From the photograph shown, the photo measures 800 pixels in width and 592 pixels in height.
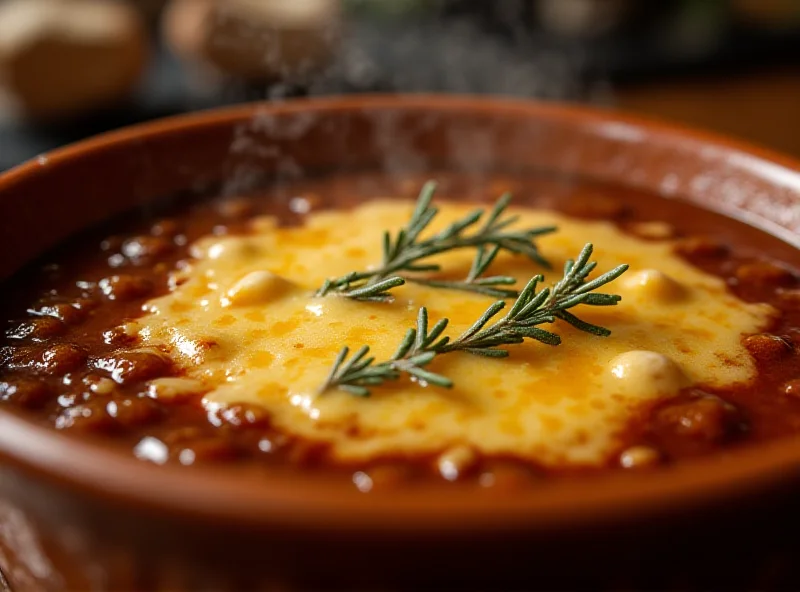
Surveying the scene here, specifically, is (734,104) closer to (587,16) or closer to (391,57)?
(587,16)

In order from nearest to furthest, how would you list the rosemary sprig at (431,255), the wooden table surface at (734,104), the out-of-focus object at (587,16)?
the rosemary sprig at (431,255) < the wooden table surface at (734,104) < the out-of-focus object at (587,16)

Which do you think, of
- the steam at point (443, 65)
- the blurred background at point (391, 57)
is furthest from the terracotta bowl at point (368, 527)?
the blurred background at point (391, 57)

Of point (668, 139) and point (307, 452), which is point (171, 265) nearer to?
point (307, 452)

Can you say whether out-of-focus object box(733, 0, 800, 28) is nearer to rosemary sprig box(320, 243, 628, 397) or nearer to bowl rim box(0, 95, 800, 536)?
rosemary sprig box(320, 243, 628, 397)

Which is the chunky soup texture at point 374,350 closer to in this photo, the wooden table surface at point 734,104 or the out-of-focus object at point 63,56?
the out-of-focus object at point 63,56

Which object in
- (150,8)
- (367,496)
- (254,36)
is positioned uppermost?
(367,496)

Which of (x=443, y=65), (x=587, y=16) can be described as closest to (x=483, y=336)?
(x=443, y=65)

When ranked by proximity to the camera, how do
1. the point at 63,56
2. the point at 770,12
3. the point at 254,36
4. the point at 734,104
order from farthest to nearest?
the point at 770,12, the point at 734,104, the point at 254,36, the point at 63,56

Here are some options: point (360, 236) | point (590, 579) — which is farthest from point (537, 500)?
A: point (360, 236)
